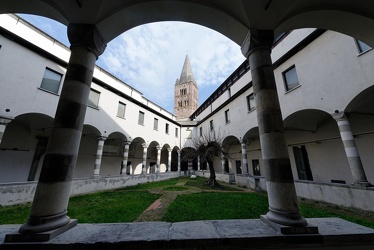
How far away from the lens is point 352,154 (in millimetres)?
6789

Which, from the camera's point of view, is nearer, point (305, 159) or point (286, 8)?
point (286, 8)

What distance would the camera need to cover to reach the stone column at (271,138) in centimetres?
236

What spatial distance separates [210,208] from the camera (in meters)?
6.55

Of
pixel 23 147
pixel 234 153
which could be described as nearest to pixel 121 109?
pixel 23 147

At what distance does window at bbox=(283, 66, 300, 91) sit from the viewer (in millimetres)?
9370

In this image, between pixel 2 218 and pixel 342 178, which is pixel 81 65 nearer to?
pixel 2 218

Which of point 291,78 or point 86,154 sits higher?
point 291,78

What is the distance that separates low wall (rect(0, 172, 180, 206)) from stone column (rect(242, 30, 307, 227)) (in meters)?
11.0

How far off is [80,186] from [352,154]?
48.4 ft

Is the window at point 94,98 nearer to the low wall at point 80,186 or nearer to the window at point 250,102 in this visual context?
the low wall at point 80,186

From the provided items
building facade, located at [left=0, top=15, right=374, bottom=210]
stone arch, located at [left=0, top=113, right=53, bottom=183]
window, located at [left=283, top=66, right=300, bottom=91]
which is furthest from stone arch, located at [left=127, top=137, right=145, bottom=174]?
window, located at [left=283, top=66, right=300, bottom=91]

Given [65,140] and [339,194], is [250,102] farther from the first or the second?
[65,140]

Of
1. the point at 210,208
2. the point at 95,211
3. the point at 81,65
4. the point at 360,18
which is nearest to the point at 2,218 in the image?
the point at 95,211

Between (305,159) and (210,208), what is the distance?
367 inches
